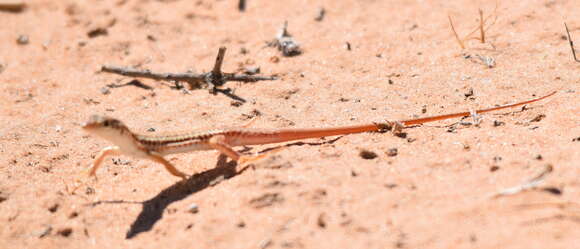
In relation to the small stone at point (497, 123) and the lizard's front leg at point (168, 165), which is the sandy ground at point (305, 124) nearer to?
the small stone at point (497, 123)

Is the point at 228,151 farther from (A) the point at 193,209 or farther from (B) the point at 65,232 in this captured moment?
(B) the point at 65,232

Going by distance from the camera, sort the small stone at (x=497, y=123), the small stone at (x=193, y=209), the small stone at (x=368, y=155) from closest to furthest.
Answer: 1. the small stone at (x=193, y=209)
2. the small stone at (x=368, y=155)
3. the small stone at (x=497, y=123)

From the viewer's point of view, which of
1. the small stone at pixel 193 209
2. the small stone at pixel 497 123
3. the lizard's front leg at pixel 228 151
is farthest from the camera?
the small stone at pixel 497 123

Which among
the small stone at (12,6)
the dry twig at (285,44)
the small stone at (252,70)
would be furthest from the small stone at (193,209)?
the small stone at (12,6)

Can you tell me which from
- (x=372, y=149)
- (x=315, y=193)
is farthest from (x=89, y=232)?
(x=372, y=149)

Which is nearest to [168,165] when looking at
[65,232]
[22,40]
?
[65,232]

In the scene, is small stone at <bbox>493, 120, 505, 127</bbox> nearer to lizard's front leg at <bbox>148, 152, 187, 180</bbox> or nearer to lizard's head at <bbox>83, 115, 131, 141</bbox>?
lizard's front leg at <bbox>148, 152, 187, 180</bbox>
